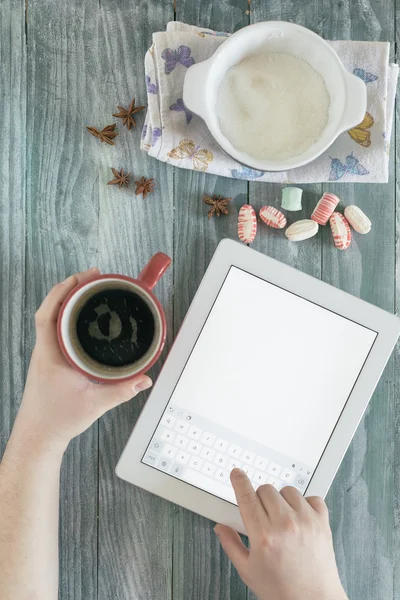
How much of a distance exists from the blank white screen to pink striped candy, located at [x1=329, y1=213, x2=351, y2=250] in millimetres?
116

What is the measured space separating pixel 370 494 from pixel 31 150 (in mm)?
699

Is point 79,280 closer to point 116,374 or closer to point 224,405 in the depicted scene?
point 116,374

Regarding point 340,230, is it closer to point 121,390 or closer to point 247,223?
point 247,223

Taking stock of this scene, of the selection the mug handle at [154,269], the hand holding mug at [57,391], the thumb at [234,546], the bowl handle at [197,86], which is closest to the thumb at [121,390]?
the hand holding mug at [57,391]

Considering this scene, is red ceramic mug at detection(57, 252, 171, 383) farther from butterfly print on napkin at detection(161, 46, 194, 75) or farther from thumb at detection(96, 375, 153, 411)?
Result: butterfly print on napkin at detection(161, 46, 194, 75)

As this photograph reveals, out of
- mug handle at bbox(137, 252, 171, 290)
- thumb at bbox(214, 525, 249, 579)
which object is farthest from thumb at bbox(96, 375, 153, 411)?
thumb at bbox(214, 525, 249, 579)

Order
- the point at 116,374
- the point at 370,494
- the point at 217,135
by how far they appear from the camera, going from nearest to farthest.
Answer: the point at 116,374 → the point at 217,135 → the point at 370,494

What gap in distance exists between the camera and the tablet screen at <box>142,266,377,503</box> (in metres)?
0.75

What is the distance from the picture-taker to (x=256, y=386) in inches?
29.7

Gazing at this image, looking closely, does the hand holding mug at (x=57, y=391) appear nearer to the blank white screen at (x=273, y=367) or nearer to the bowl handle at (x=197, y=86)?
the blank white screen at (x=273, y=367)

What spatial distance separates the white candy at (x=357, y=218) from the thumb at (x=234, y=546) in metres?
0.46

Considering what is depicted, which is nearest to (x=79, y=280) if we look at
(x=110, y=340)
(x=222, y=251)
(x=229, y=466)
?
(x=110, y=340)

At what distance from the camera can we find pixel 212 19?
82 cm

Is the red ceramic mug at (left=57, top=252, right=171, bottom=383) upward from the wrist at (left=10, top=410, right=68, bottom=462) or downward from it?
upward
